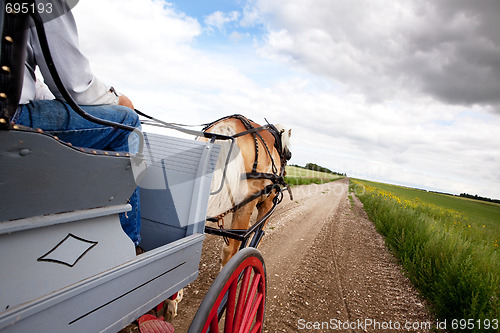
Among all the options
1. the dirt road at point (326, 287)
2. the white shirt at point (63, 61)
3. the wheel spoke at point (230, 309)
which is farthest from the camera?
the dirt road at point (326, 287)

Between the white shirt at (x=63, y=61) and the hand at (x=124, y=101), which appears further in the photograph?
the hand at (x=124, y=101)

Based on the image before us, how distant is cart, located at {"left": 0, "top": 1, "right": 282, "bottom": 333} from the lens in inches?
29.5

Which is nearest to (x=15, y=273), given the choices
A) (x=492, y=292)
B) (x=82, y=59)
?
(x=82, y=59)

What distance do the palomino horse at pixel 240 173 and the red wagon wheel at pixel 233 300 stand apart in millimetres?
1079

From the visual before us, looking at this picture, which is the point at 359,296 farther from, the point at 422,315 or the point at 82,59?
the point at 82,59

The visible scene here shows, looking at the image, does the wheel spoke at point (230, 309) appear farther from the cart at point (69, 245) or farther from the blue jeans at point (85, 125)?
the blue jeans at point (85, 125)

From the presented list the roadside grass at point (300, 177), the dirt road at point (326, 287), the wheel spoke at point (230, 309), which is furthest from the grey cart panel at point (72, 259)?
the roadside grass at point (300, 177)

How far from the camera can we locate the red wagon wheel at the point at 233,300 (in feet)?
4.17

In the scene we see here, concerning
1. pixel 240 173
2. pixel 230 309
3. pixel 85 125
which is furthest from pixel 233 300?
pixel 240 173

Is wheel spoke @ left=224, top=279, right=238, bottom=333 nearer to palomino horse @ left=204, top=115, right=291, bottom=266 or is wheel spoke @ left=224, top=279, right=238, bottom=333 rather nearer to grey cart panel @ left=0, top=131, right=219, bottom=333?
grey cart panel @ left=0, top=131, right=219, bottom=333

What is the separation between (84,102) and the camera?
4.10ft

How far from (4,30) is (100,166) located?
51 cm

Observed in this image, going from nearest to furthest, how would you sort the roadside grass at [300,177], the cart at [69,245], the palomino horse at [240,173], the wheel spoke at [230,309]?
1. the cart at [69,245]
2. the wheel spoke at [230,309]
3. the palomino horse at [240,173]
4. the roadside grass at [300,177]

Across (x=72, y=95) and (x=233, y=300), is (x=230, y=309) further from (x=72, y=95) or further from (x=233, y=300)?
(x=72, y=95)
